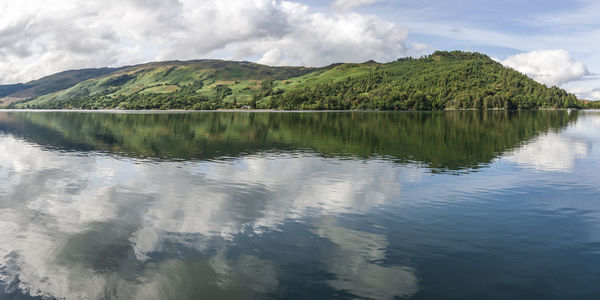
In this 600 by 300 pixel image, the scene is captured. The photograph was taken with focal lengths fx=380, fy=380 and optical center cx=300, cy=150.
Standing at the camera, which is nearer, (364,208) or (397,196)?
(364,208)

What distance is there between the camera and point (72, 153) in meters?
57.8

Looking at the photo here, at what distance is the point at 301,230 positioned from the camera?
22.5 metres

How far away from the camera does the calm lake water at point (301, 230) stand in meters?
15.9

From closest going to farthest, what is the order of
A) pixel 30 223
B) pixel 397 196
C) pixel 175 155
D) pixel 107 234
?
pixel 107 234, pixel 30 223, pixel 397 196, pixel 175 155

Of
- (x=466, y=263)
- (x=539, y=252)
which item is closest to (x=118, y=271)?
(x=466, y=263)

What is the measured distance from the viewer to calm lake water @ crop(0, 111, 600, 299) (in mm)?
15891

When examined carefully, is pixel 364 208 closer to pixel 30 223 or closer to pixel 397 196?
pixel 397 196

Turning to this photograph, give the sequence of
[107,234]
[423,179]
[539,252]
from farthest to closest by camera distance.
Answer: [423,179] < [107,234] < [539,252]

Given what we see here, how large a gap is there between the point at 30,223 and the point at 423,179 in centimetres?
3166

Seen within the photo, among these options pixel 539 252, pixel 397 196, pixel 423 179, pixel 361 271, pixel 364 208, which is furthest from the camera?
pixel 423 179

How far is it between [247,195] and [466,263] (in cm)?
1804

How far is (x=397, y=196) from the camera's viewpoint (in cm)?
3047

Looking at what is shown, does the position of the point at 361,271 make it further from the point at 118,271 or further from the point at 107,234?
the point at 107,234

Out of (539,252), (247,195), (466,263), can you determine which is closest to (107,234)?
(247,195)
